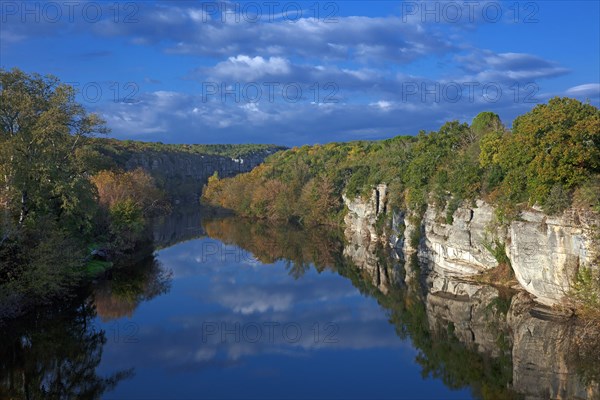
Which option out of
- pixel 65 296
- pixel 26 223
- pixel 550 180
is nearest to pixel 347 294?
pixel 550 180

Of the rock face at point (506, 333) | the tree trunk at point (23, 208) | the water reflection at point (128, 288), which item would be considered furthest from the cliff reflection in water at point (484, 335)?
the tree trunk at point (23, 208)

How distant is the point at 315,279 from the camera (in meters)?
38.3

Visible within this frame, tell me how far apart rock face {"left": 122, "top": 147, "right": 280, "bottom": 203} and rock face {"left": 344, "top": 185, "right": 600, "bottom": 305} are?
2815 inches

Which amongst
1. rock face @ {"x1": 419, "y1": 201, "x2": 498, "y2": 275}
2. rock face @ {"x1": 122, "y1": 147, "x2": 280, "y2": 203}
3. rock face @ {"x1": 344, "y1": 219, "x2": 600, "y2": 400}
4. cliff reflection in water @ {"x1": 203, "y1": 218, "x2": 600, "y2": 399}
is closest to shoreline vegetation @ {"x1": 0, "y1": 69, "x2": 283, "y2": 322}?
cliff reflection in water @ {"x1": 203, "y1": 218, "x2": 600, "y2": 399}

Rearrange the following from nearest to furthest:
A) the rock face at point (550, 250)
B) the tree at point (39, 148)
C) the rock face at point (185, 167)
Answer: the rock face at point (550, 250) < the tree at point (39, 148) < the rock face at point (185, 167)

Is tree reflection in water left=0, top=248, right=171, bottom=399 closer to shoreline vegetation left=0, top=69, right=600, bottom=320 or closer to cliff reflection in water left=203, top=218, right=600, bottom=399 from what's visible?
shoreline vegetation left=0, top=69, right=600, bottom=320

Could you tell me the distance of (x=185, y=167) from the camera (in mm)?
150750

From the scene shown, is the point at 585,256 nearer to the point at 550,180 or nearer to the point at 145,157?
the point at 550,180

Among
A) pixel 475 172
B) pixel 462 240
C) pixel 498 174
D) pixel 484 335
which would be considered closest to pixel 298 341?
pixel 484 335

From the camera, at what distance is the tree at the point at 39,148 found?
88.4 feet

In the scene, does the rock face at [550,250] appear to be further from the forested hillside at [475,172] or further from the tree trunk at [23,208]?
the tree trunk at [23,208]

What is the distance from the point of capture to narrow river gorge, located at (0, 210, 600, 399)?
18922 mm

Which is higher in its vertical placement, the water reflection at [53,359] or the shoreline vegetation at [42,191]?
the shoreline vegetation at [42,191]

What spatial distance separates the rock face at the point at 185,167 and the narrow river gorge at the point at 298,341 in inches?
2946
